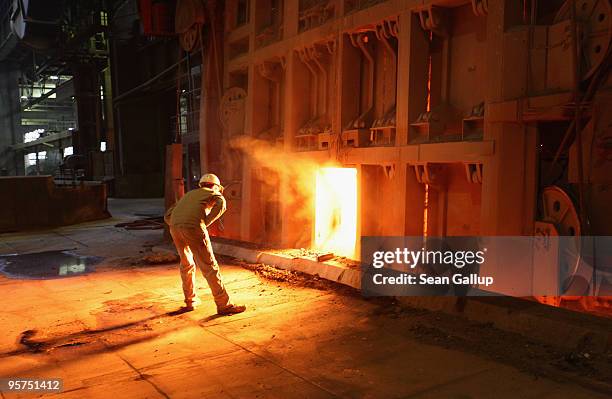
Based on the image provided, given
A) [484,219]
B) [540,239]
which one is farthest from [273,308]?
[540,239]

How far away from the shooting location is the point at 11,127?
32875 millimetres

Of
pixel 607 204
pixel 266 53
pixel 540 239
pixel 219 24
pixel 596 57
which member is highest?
pixel 219 24

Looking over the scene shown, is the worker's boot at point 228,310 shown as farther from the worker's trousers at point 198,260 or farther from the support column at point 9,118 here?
the support column at point 9,118

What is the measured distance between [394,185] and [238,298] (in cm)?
238

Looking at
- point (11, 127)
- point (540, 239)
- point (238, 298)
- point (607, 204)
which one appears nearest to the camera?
point (607, 204)

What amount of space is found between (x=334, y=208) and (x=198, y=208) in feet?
9.41

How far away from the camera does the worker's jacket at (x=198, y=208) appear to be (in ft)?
17.9

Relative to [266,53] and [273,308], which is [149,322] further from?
[266,53]

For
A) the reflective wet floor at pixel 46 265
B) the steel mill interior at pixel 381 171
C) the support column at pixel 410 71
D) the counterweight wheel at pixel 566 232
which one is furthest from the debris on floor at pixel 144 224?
the counterweight wheel at pixel 566 232

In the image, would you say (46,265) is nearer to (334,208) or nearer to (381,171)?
(334,208)

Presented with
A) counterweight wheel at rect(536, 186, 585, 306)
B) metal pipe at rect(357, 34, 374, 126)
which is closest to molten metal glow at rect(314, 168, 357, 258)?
metal pipe at rect(357, 34, 374, 126)

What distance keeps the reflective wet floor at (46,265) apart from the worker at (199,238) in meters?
3.03

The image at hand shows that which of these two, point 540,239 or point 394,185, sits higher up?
point 394,185

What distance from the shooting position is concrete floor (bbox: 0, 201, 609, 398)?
349 centimetres
